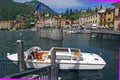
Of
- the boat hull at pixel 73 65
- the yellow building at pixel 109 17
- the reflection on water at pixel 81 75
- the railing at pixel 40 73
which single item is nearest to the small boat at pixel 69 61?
the boat hull at pixel 73 65

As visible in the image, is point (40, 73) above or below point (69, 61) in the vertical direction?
above

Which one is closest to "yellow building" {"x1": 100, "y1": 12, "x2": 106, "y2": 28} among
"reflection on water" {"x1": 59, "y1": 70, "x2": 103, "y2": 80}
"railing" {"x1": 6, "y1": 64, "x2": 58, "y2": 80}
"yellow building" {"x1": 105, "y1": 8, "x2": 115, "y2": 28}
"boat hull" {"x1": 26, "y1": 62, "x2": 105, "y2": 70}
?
"yellow building" {"x1": 105, "y1": 8, "x2": 115, "y2": 28}

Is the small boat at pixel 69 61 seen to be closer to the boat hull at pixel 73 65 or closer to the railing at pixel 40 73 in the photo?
the boat hull at pixel 73 65

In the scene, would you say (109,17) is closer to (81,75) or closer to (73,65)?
(73,65)

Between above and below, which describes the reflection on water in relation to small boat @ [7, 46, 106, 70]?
below

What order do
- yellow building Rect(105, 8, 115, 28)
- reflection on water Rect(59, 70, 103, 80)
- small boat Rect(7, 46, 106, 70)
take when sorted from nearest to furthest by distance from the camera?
reflection on water Rect(59, 70, 103, 80) < small boat Rect(7, 46, 106, 70) < yellow building Rect(105, 8, 115, 28)

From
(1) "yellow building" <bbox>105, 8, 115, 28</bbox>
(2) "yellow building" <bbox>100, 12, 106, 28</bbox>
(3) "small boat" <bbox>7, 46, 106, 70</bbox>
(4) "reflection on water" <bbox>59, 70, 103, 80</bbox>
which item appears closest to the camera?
(4) "reflection on water" <bbox>59, 70, 103, 80</bbox>

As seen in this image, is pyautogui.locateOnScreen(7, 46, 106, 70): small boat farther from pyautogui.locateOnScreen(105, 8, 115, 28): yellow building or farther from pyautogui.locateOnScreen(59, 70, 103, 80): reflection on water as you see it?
pyautogui.locateOnScreen(105, 8, 115, 28): yellow building

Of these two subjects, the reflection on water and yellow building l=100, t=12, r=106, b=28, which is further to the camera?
yellow building l=100, t=12, r=106, b=28

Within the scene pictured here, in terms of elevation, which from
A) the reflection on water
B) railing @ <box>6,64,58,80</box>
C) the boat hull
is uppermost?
railing @ <box>6,64,58,80</box>

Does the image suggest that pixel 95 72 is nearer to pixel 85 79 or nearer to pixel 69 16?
pixel 85 79

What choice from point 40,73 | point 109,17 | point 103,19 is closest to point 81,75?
point 40,73

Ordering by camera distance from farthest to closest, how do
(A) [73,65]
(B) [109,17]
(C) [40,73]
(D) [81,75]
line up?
1. (B) [109,17]
2. (A) [73,65]
3. (D) [81,75]
4. (C) [40,73]

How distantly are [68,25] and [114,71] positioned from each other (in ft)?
426
